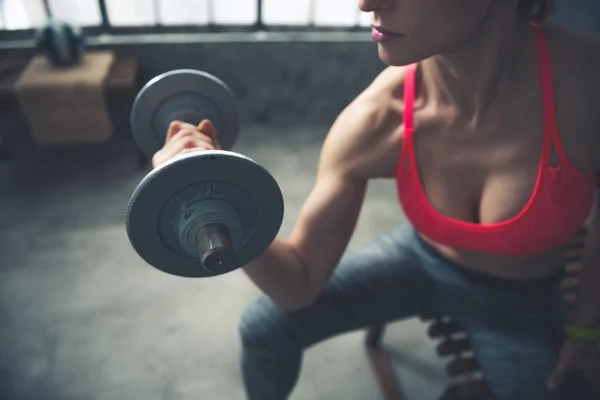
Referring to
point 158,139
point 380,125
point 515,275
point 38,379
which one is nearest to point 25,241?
point 38,379

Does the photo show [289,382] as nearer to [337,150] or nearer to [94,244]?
[337,150]

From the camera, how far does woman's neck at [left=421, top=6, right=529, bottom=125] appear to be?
0.81 m

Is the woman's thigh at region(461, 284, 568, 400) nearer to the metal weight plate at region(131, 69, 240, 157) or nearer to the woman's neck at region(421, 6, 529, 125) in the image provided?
the woman's neck at region(421, 6, 529, 125)

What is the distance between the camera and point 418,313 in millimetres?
1179

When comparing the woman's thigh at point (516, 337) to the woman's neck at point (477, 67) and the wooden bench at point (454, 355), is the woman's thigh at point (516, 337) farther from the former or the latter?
the woman's neck at point (477, 67)

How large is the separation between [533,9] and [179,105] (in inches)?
25.1

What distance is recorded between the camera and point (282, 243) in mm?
949

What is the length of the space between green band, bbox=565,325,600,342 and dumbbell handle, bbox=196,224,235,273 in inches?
27.9

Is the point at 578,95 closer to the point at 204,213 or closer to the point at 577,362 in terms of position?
the point at 577,362

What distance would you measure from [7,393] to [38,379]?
81 mm

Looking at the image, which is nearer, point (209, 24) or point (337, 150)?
point (337, 150)

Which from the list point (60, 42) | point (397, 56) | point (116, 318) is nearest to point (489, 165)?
point (397, 56)

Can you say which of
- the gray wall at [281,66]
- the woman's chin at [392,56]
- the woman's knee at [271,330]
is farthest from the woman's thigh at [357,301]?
the gray wall at [281,66]

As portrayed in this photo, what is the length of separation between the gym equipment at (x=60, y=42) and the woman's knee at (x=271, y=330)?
5.31 feet
